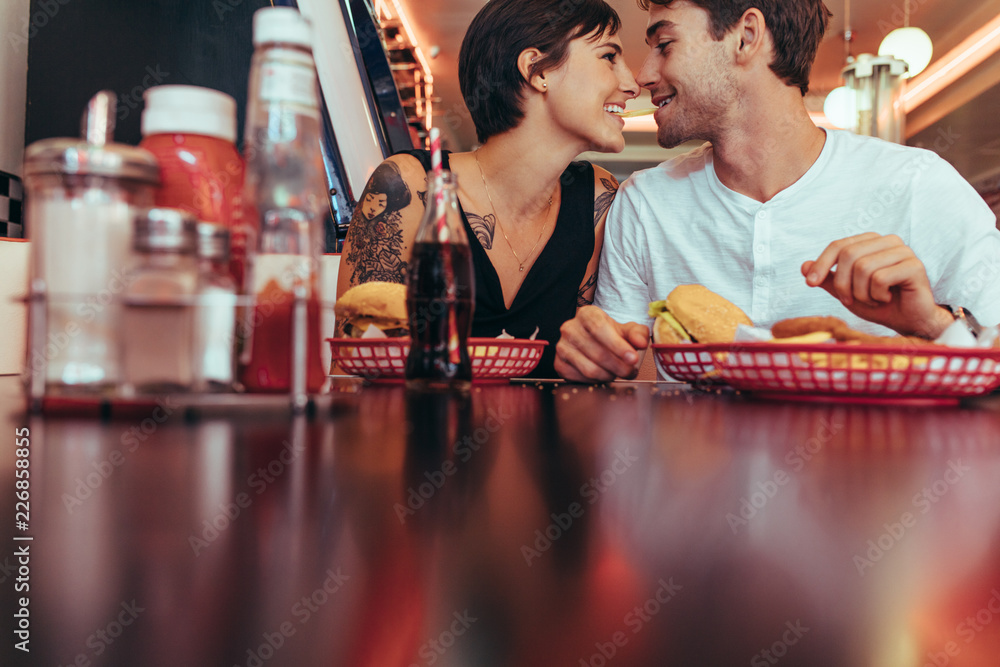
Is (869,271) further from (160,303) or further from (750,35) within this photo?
(750,35)

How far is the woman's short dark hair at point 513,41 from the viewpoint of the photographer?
69.0 inches

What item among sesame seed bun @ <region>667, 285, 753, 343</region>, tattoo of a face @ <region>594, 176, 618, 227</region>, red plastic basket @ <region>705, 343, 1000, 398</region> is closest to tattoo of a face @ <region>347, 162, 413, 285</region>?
tattoo of a face @ <region>594, 176, 618, 227</region>

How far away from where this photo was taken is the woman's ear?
1.75 meters

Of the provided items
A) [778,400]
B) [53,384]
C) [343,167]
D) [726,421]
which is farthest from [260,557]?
[343,167]

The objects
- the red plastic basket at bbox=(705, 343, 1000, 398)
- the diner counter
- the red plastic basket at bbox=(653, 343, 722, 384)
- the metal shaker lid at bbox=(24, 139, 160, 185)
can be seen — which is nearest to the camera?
the diner counter

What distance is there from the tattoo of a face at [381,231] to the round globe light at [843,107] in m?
3.48

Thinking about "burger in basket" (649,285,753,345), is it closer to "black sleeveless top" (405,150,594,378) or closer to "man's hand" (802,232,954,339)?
"man's hand" (802,232,954,339)

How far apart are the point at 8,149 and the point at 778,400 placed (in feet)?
7.06

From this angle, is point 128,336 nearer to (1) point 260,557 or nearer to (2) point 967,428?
(1) point 260,557

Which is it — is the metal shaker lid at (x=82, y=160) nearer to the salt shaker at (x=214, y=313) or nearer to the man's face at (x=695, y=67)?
the salt shaker at (x=214, y=313)

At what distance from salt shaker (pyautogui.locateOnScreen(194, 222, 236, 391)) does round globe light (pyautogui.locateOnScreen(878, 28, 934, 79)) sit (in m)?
4.46

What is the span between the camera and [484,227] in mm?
1759

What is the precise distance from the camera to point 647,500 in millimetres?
284

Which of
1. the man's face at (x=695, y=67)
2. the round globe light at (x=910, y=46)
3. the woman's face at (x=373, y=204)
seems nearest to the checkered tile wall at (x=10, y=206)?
the woman's face at (x=373, y=204)
